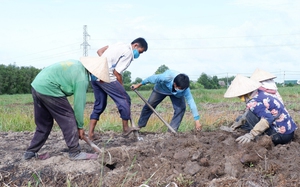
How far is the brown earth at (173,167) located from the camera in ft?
12.2

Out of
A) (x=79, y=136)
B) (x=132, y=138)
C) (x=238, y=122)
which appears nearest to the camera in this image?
(x=79, y=136)

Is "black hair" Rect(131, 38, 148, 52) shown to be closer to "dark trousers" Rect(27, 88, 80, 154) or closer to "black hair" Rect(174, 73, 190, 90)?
"black hair" Rect(174, 73, 190, 90)

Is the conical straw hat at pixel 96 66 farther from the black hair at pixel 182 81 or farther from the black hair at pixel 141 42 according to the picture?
the black hair at pixel 182 81

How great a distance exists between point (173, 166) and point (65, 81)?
1.39 m

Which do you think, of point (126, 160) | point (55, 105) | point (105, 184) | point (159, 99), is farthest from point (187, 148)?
point (159, 99)

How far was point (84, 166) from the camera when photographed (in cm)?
412

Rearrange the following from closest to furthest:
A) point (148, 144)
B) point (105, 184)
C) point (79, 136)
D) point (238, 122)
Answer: point (105, 184), point (79, 136), point (148, 144), point (238, 122)

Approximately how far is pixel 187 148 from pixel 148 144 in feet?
2.39

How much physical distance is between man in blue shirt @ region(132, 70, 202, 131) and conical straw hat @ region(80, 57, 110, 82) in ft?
5.38

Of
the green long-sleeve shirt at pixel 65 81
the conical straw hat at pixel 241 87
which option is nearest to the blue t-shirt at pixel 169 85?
the conical straw hat at pixel 241 87

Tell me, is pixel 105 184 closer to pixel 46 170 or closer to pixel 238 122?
pixel 46 170

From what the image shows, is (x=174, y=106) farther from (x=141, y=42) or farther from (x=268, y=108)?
(x=268, y=108)

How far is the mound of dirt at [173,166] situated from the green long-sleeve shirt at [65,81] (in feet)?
1.72

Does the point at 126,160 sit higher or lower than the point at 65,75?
lower
